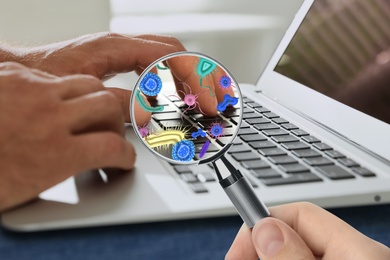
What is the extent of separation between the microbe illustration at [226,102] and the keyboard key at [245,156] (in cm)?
13

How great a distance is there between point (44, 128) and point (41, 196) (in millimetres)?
77

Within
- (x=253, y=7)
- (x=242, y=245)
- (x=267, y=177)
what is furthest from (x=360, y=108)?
(x=253, y=7)

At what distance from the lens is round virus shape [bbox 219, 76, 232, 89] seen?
397 millimetres

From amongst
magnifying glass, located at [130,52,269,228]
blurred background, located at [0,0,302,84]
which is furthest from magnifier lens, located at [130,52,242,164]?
blurred background, located at [0,0,302,84]

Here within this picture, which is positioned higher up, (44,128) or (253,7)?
(44,128)

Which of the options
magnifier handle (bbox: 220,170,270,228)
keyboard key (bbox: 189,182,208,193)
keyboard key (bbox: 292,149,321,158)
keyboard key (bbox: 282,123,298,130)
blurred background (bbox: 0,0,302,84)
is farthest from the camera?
blurred background (bbox: 0,0,302,84)

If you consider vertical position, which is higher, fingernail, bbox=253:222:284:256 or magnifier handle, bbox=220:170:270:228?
magnifier handle, bbox=220:170:270:228

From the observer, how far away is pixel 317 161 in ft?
1.75

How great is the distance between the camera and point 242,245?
0.39 meters

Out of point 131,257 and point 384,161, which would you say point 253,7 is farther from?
point 131,257

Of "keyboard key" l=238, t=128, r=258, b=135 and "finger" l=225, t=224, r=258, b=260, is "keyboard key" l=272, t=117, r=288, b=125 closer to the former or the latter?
"keyboard key" l=238, t=128, r=258, b=135

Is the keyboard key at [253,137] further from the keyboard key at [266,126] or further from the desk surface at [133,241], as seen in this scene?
the desk surface at [133,241]

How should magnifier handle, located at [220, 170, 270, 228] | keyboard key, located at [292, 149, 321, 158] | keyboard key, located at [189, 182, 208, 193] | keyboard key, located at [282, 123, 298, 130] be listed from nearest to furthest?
1. magnifier handle, located at [220, 170, 270, 228]
2. keyboard key, located at [189, 182, 208, 193]
3. keyboard key, located at [292, 149, 321, 158]
4. keyboard key, located at [282, 123, 298, 130]

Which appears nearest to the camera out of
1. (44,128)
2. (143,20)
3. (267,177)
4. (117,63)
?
(44,128)
